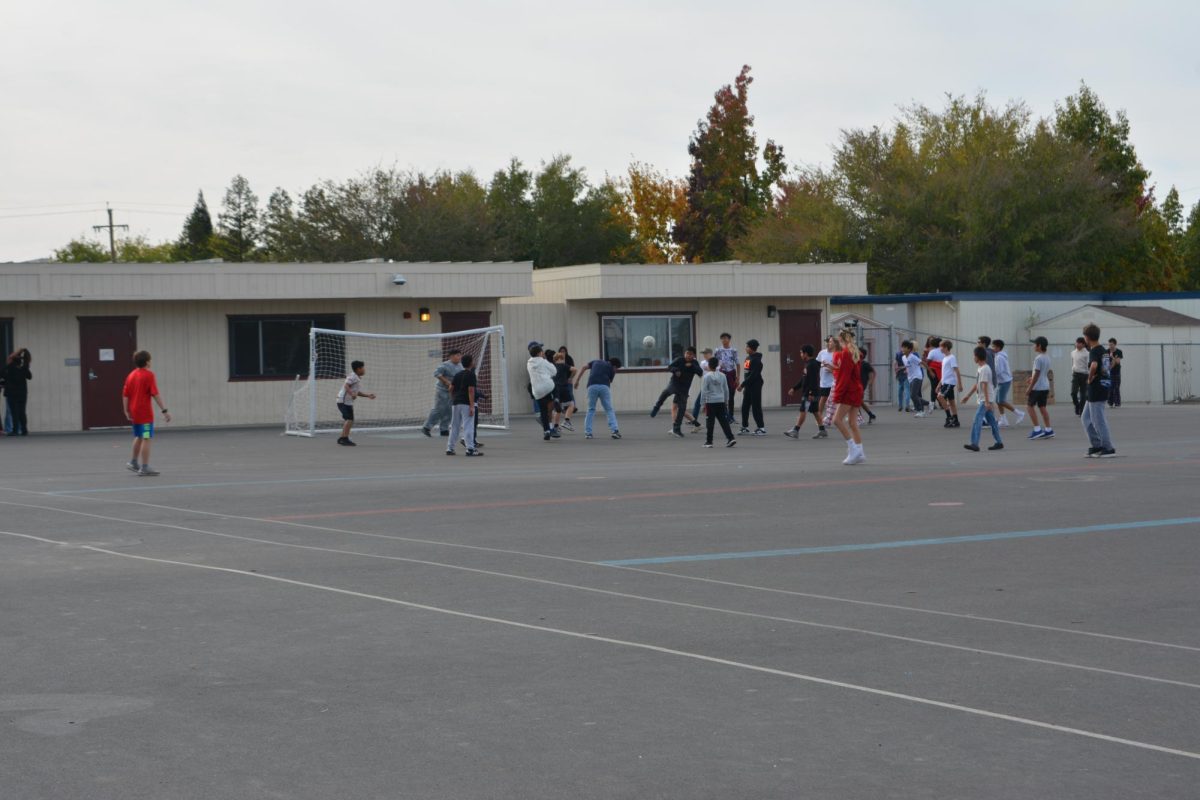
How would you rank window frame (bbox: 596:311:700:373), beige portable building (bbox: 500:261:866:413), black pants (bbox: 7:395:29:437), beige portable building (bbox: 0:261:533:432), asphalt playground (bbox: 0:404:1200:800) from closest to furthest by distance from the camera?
asphalt playground (bbox: 0:404:1200:800) < black pants (bbox: 7:395:29:437) < beige portable building (bbox: 0:261:533:432) < beige portable building (bbox: 500:261:866:413) < window frame (bbox: 596:311:700:373)

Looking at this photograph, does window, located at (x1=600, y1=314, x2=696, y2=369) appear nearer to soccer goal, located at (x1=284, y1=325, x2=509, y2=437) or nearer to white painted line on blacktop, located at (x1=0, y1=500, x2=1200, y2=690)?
soccer goal, located at (x1=284, y1=325, x2=509, y2=437)

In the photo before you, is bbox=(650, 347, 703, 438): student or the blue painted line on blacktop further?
bbox=(650, 347, 703, 438): student

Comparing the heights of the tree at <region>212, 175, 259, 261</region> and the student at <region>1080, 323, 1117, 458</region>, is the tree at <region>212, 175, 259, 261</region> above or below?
above

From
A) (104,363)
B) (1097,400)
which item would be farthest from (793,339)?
(1097,400)

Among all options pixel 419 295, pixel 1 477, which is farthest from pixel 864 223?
pixel 1 477

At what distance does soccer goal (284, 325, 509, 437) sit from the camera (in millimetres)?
35562

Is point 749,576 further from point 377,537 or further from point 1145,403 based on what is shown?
point 1145,403

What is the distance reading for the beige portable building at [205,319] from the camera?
33.4 metres

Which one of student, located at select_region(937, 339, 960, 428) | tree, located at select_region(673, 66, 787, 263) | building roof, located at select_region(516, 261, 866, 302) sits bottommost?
student, located at select_region(937, 339, 960, 428)

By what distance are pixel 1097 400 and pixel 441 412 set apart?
12.9 metres

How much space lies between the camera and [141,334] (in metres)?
34.4

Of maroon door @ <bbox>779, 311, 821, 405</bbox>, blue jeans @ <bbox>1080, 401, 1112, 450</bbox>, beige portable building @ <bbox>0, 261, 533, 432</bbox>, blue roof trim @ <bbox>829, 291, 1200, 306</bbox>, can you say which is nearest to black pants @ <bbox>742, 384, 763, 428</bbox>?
blue jeans @ <bbox>1080, 401, 1112, 450</bbox>

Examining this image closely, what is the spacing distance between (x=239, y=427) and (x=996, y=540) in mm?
24921

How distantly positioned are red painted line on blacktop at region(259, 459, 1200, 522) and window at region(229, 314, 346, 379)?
20.5 meters
